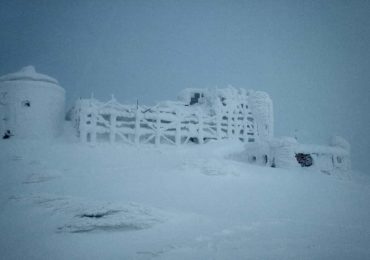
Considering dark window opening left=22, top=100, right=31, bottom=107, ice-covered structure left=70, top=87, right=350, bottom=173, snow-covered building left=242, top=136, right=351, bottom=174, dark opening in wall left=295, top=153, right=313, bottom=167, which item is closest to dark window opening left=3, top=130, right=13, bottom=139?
dark window opening left=22, top=100, right=31, bottom=107

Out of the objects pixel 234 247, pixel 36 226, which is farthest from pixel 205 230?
pixel 36 226

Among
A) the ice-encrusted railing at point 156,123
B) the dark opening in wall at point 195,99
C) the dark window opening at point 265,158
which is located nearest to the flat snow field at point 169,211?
the dark window opening at point 265,158

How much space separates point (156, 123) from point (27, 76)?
14.8 m

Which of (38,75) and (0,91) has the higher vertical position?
(38,75)

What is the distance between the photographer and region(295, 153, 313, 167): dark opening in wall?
3177 cm

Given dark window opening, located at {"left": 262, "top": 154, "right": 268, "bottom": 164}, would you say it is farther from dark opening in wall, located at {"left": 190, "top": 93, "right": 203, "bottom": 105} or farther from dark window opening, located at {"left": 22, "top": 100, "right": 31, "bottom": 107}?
dark window opening, located at {"left": 22, "top": 100, "right": 31, "bottom": 107}

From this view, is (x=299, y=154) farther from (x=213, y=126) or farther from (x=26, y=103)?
(x=26, y=103)

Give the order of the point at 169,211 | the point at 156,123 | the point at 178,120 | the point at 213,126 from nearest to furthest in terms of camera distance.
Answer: the point at 169,211 < the point at 156,123 < the point at 178,120 < the point at 213,126

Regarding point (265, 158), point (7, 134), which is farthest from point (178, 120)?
point (7, 134)

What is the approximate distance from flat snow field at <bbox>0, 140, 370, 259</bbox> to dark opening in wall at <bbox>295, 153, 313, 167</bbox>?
6.56 metres

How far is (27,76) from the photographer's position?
3075 cm

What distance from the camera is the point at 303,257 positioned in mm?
7570

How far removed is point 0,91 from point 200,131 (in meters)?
22.8

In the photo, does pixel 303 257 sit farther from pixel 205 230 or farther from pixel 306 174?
pixel 306 174
